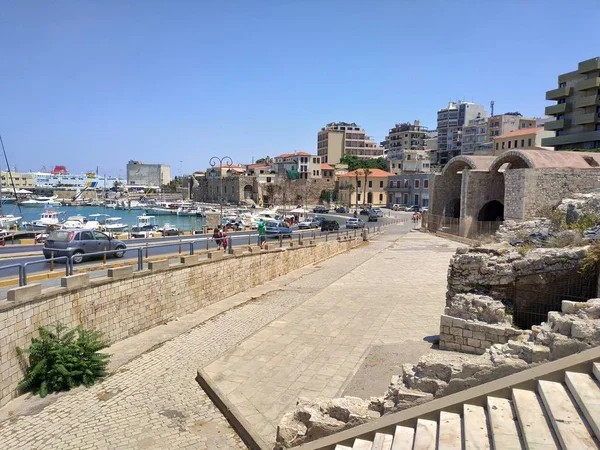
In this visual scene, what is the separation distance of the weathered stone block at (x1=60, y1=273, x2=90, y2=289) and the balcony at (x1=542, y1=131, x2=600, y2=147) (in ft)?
228

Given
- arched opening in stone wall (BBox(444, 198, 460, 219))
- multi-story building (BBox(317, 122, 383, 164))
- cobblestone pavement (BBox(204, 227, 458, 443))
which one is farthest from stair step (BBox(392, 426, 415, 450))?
multi-story building (BBox(317, 122, 383, 164))

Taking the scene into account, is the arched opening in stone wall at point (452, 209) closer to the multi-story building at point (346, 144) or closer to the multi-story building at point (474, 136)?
the multi-story building at point (474, 136)

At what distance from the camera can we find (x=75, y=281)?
11289mm

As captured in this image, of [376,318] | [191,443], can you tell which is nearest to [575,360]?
[191,443]

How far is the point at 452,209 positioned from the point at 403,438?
4256 centimetres

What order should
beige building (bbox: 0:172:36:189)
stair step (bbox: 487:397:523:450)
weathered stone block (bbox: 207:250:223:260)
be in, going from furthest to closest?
beige building (bbox: 0:172:36:189)
weathered stone block (bbox: 207:250:223:260)
stair step (bbox: 487:397:523:450)

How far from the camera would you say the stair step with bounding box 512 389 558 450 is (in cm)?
464

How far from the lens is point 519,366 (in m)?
6.11

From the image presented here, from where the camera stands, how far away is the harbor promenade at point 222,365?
7941mm

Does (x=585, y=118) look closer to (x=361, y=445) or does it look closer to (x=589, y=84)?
(x=589, y=84)

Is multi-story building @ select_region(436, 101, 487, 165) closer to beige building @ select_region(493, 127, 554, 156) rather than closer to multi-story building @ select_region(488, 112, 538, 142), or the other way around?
multi-story building @ select_region(488, 112, 538, 142)

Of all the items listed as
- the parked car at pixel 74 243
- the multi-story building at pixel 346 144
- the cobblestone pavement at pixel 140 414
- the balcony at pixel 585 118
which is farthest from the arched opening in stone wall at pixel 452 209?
the multi-story building at pixel 346 144

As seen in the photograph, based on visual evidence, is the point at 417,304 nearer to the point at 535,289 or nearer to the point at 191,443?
the point at 535,289

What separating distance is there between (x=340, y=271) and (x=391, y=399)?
741 inches
